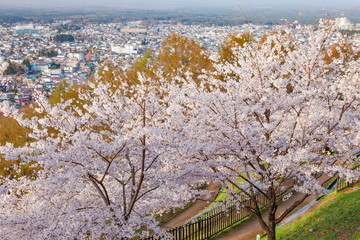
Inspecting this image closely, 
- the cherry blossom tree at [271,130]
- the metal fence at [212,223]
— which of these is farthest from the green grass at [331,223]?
the metal fence at [212,223]

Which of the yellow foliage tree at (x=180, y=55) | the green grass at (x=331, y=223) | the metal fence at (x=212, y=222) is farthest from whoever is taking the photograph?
the yellow foliage tree at (x=180, y=55)

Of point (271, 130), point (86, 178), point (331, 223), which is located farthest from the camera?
point (331, 223)

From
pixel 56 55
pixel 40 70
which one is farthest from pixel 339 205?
pixel 56 55

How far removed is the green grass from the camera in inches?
389

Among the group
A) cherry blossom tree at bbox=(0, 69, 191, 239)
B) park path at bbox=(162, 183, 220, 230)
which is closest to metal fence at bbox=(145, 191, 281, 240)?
park path at bbox=(162, 183, 220, 230)

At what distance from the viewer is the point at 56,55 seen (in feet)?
585

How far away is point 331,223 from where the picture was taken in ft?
34.7

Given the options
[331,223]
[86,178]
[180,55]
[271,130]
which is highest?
[180,55]

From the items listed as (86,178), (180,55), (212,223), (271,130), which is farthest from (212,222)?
(180,55)

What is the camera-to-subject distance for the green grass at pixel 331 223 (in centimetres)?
989

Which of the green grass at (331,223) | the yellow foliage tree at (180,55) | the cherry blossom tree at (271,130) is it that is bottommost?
the green grass at (331,223)

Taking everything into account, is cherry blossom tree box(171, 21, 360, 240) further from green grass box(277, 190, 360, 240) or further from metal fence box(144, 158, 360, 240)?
metal fence box(144, 158, 360, 240)

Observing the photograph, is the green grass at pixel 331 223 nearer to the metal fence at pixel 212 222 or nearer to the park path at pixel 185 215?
the metal fence at pixel 212 222

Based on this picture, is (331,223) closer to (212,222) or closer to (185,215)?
(212,222)
